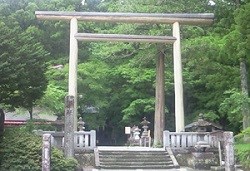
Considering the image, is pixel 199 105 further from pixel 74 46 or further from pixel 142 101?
pixel 74 46

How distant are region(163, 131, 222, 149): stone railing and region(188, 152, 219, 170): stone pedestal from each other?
2.94 ft

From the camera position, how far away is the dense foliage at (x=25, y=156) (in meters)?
15.8

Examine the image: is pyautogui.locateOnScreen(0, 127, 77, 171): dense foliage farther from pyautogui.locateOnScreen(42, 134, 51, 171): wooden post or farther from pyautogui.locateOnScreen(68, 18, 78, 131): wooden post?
pyautogui.locateOnScreen(68, 18, 78, 131): wooden post

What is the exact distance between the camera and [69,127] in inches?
704

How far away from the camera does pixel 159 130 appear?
945 inches

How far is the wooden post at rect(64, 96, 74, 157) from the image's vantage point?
58.5ft

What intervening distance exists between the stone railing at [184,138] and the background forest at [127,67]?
8.81 ft

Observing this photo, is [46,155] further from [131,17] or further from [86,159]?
[131,17]

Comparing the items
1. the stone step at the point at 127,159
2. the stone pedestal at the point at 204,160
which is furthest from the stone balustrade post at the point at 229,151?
the stone step at the point at 127,159

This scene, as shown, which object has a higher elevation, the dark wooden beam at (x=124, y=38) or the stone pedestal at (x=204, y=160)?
the dark wooden beam at (x=124, y=38)

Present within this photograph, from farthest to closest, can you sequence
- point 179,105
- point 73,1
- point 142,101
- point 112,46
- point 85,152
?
1. point 73,1
2. point 142,101
3. point 112,46
4. point 179,105
5. point 85,152

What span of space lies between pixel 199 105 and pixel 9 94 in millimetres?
15090

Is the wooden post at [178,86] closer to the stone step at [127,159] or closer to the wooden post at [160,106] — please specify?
the wooden post at [160,106]

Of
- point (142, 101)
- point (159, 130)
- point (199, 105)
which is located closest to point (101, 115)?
point (142, 101)
